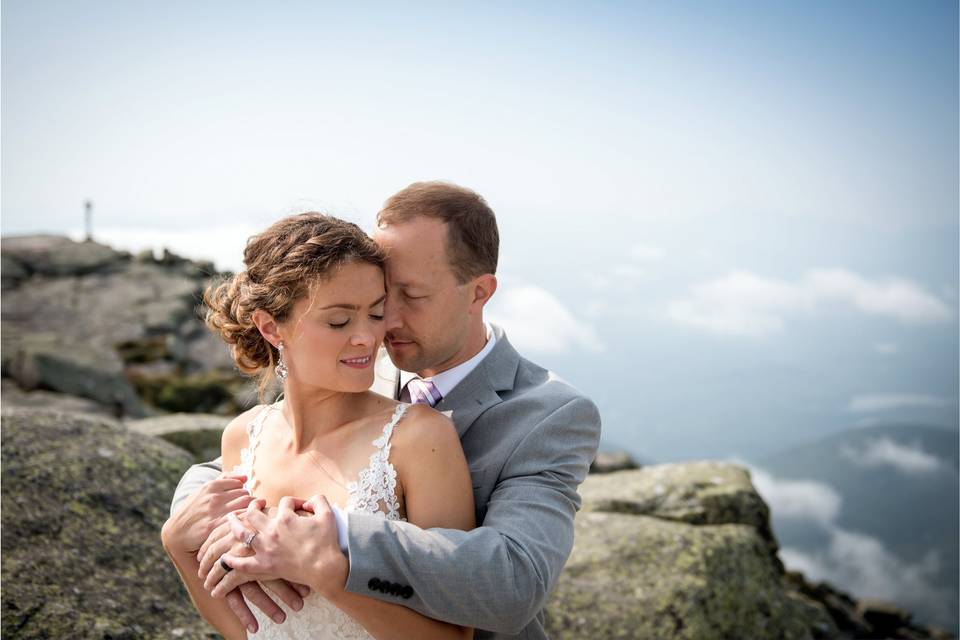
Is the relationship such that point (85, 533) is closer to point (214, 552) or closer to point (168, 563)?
point (168, 563)

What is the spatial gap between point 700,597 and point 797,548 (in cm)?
20726

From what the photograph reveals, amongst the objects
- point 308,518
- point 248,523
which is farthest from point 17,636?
point 308,518

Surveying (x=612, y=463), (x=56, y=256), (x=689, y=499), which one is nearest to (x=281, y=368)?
(x=689, y=499)

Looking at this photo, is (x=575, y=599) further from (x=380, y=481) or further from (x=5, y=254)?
(x=5, y=254)

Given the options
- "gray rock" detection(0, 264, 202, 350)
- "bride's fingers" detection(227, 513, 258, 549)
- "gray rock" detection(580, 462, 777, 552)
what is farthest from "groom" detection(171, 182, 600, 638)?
"gray rock" detection(0, 264, 202, 350)

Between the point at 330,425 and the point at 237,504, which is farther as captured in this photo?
the point at 330,425

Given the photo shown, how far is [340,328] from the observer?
12.1 ft

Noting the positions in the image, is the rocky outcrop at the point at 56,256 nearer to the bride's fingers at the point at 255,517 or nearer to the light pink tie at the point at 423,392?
the light pink tie at the point at 423,392

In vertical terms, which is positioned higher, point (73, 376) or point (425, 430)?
point (425, 430)

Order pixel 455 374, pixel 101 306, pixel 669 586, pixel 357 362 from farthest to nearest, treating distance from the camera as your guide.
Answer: pixel 101 306 → pixel 669 586 → pixel 455 374 → pixel 357 362

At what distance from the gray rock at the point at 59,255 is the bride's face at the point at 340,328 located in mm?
34839

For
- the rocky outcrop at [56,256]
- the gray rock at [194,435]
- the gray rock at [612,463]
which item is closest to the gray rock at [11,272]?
the rocky outcrop at [56,256]

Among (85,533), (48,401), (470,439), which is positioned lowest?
(48,401)

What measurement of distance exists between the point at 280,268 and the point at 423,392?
120 cm
